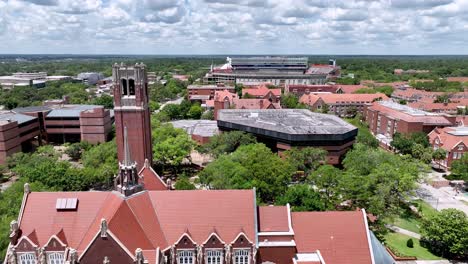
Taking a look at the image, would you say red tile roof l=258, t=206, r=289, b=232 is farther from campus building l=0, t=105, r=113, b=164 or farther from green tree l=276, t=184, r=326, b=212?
campus building l=0, t=105, r=113, b=164

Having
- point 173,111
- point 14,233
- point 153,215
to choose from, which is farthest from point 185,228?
point 173,111

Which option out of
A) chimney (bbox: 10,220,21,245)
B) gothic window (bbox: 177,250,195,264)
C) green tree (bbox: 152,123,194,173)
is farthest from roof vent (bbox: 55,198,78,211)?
green tree (bbox: 152,123,194,173)

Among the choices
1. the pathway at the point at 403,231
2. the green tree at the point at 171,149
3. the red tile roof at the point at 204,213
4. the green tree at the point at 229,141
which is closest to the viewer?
the red tile roof at the point at 204,213

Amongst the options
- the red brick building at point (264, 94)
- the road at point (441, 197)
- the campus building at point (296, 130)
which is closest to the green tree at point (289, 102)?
the red brick building at point (264, 94)

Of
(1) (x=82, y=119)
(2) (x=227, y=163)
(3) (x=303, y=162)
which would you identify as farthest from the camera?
(1) (x=82, y=119)

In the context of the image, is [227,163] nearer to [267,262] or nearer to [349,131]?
[267,262]

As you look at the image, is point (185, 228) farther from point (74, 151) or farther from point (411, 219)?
point (74, 151)

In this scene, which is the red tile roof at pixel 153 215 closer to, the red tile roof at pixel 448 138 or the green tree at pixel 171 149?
the green tree at pixel 171 149

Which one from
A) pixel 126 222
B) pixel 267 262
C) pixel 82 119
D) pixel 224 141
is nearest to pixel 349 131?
pixel 224 141
